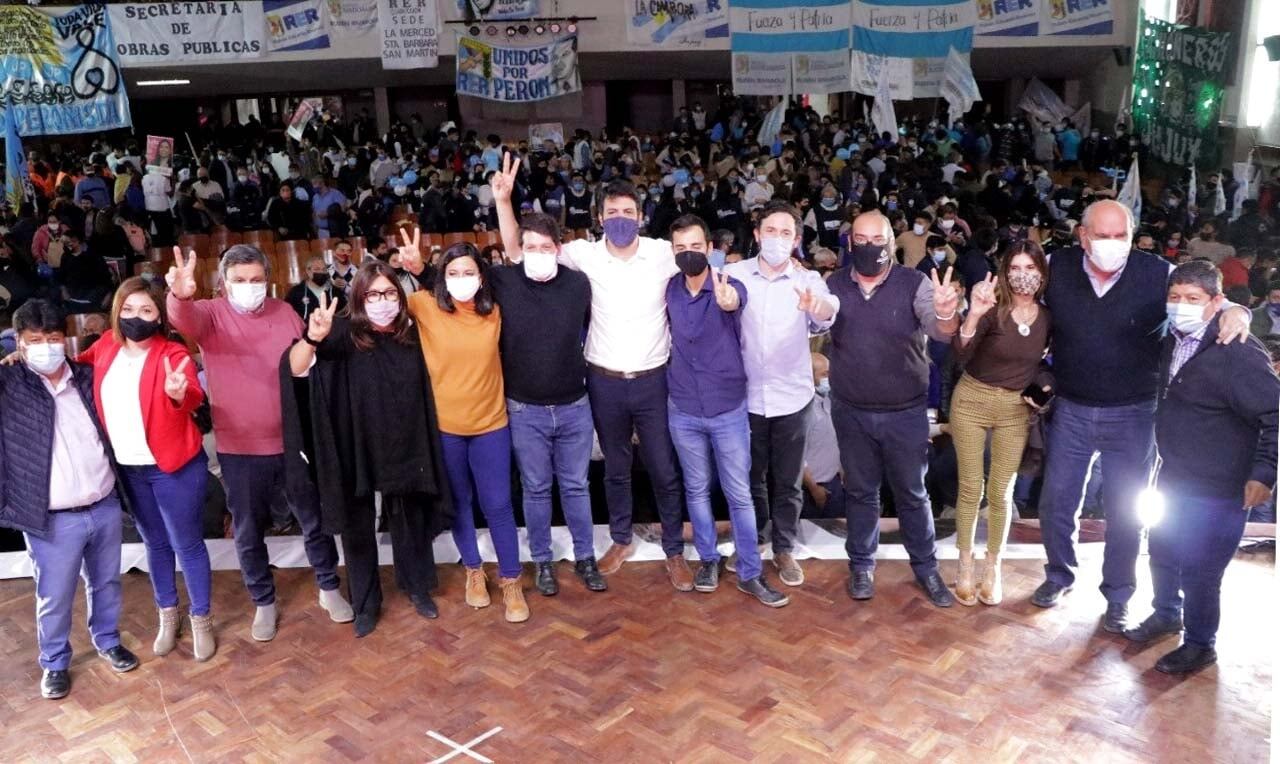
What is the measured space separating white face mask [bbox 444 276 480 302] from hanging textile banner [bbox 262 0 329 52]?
41.7 ft

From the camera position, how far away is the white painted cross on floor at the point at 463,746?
3.16m

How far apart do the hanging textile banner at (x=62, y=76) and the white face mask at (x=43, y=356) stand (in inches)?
332

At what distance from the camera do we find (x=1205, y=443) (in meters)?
3.37

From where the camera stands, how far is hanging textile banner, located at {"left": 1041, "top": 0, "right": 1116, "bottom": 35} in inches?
617

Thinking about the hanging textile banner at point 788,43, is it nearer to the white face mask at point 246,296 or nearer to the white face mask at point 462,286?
the white face mask at point 462,286

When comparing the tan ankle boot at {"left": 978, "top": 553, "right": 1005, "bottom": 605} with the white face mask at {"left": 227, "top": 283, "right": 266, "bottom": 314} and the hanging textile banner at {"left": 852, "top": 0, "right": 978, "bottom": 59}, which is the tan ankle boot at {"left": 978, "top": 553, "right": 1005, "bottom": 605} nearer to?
the white face mask at {"left": 227, "top": 283, "right": 266, "bottom": 314}

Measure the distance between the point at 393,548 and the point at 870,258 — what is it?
2209 mm

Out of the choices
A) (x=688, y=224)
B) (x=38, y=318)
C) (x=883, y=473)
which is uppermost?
(x=688, y=224)

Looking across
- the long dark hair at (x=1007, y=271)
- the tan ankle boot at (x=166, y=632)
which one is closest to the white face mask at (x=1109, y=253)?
the long dark hair at (x=1007, y=271)

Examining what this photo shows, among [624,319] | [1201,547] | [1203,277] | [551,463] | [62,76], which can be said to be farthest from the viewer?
[62,76]

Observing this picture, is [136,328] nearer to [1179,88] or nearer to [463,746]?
[463,746]

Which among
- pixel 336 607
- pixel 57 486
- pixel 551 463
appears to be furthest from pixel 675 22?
pixel 57 486

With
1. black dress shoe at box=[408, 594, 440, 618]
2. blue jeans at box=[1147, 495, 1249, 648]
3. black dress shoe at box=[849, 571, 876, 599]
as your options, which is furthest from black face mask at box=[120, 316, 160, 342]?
blue jeans at box=[1147, 495, 1249, 648]

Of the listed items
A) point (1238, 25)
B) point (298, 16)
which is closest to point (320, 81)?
point (298, 16)
